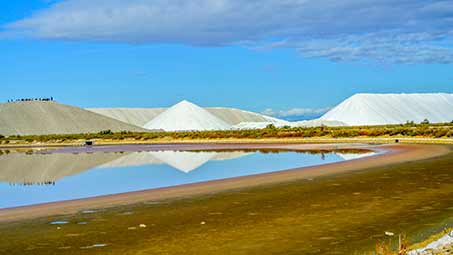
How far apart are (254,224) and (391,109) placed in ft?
280

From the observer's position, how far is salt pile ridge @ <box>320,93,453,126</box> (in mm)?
86812

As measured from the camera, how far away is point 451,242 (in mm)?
7184

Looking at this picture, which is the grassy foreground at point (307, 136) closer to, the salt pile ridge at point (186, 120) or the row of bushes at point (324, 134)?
the row of bushes at point (324, 134)

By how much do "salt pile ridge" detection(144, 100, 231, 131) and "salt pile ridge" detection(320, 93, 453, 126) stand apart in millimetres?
16520

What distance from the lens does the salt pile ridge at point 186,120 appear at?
300 ft

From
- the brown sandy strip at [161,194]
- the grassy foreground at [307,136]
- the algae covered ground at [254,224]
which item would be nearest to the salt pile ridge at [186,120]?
the grassy foreground at [307,136]

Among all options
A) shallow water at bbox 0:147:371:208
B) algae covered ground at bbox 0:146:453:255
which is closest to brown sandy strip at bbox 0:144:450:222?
algae covered ground at bbox 0:146:453:255

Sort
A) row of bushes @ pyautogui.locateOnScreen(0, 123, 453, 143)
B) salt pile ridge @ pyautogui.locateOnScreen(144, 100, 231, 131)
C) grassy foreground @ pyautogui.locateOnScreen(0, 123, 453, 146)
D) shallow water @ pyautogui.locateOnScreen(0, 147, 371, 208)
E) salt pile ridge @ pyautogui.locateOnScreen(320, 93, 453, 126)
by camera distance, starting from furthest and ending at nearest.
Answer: salt pile ridge @ pyautogui.locateOnScreen(144, 100, 231, 131), salt pile ridge @ pyautogui.locateOnScreen(320, 93, 453, 126), row of bushes @ pyautogui.locateOnScreen(0, 123, 453, 143), grassy foreground @ pyautogui.locateOnScreen(0, 123, 453, 146), shallow water @ pyautogui.locateOnScreen(0, 147, 371, 208)

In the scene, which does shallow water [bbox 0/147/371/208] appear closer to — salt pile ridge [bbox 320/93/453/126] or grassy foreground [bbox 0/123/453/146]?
grassy foreground [bbox 0/123/453/146]

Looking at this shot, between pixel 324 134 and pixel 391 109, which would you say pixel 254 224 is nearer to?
pixel 324 134

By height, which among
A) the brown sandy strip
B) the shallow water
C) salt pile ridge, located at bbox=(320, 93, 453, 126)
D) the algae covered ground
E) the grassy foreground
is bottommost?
the algae covered ground

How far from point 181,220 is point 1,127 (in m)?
92.1

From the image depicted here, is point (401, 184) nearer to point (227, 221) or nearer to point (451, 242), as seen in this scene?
point (227, 221)

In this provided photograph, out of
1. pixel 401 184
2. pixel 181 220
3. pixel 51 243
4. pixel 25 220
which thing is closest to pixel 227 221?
pixel 181 220
